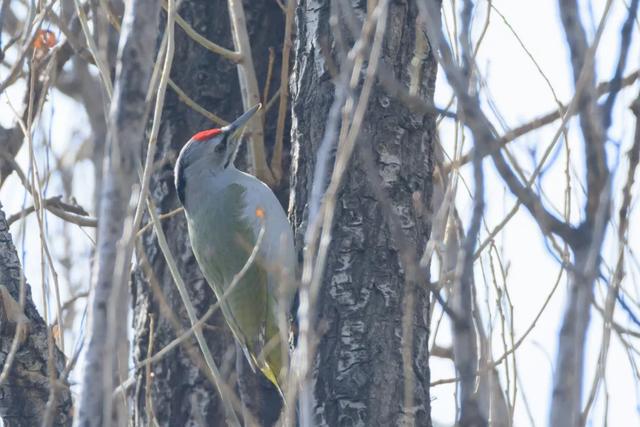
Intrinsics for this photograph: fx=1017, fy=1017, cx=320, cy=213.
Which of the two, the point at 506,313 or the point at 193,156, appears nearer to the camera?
the point at 506,313

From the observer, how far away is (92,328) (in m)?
2.33

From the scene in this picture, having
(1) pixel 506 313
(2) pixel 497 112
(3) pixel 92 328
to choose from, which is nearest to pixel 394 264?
(1) pixel 506 313

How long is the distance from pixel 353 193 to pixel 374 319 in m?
0.46

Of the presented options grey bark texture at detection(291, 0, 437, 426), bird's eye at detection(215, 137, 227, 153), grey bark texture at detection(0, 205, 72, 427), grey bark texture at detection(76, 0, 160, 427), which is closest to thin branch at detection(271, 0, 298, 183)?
bird's eye at detection(215, 137, 227, 153)

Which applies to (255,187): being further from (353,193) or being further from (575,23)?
(575,23)

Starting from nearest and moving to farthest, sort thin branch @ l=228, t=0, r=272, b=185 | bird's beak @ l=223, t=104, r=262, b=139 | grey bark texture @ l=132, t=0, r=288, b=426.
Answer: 1. thin branch @ l=228, t=0, r=272, b=185
2. bird's beak @ l=223, t=104, r=262, b=139
3. grey bark texture @ l=132, t=0, r=288, b=426

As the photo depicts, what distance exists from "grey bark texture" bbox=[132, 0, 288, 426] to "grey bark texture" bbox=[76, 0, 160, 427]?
267cm

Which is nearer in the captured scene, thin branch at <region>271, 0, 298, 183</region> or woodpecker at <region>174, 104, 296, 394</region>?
thin branch at <region>271, 0, 298, 183</region>

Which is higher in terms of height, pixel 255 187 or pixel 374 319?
pixel 255 187

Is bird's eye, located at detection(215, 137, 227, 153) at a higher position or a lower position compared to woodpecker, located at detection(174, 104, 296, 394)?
higher

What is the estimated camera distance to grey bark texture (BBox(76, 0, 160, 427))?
232 centimetres

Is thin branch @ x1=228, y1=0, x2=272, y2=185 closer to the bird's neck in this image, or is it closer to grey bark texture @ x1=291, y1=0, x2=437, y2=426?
the bird's neck

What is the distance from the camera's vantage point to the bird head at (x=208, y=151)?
204 inches

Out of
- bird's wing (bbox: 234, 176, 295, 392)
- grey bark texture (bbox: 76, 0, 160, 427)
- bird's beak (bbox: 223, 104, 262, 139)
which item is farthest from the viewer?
bird's wing (bbox: 234, 176, 295, 392)
